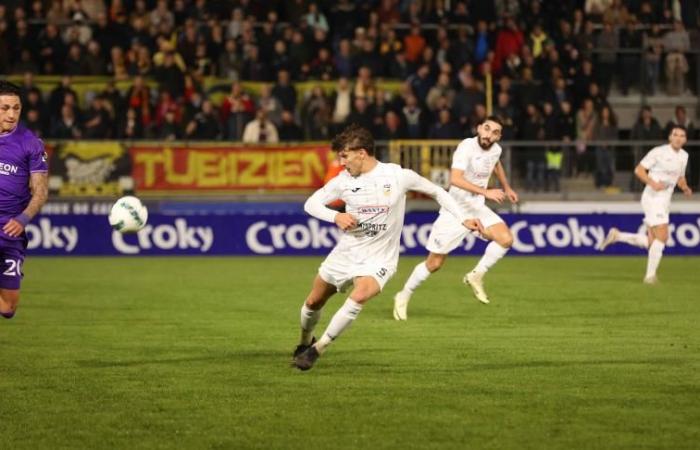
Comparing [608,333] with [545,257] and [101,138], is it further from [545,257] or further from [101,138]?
[101,138]

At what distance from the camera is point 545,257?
26453 mm

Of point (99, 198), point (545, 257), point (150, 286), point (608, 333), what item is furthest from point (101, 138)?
point (608, 333)

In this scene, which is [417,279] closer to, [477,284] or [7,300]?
[477,284]

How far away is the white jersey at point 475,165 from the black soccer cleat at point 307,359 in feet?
19.8

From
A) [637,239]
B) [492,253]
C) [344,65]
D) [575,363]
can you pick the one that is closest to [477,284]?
[492,253]

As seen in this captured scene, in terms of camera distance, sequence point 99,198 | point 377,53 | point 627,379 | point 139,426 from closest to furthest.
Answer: point 139,426 → point 627,379 → point 99,198 → point 377,53

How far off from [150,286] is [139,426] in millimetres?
11466

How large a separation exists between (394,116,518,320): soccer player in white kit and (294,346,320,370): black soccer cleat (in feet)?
15.3

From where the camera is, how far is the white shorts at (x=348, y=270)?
35.5 ft

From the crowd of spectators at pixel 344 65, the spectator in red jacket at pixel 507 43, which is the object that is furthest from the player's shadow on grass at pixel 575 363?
the spectator in red jacket at pixel 507 43

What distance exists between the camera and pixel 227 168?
26016mm

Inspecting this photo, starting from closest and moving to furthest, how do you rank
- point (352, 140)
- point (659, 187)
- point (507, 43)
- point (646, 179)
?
point (352, 140) → point (646, 179) → point (659, 187) → point (507, 43)

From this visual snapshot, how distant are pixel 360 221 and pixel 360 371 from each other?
1.22 m

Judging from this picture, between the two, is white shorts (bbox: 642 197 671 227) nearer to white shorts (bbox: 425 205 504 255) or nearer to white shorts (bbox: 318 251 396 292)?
white shorts (bbox: 425 205 504 255)
